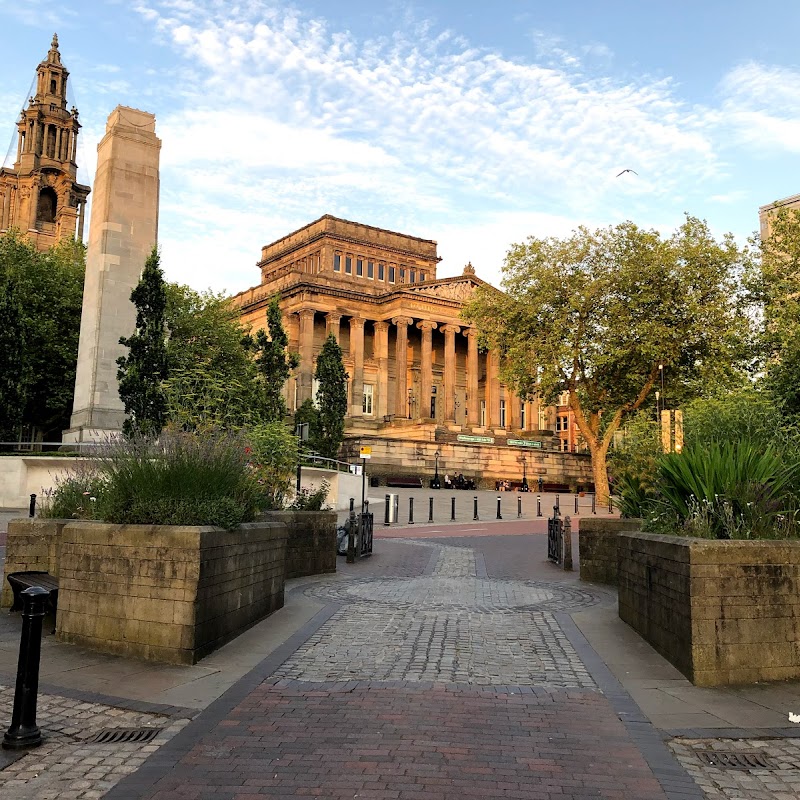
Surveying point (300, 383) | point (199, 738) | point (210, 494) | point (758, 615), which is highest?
point (300, 383)

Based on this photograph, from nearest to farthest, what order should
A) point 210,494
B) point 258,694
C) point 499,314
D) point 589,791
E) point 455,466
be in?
point 589,791, point 258,694, point 210,494, point 499,314, point 455,466

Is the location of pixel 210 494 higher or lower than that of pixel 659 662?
higher

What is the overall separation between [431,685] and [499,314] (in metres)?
40.6

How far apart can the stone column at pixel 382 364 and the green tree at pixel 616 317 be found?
26469 millimetres

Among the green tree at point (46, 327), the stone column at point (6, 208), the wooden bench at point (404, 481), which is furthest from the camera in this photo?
the stone column at point (6, 208)

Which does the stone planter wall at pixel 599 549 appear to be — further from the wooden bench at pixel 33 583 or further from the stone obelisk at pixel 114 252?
the stone obelisk at pixel 114 252

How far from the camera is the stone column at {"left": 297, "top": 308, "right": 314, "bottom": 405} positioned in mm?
67250

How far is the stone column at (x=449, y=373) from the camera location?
70562 mm

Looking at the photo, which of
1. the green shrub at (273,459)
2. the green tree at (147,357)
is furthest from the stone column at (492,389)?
the green shrub at (273,459)

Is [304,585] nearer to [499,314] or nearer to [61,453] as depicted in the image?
[61,453]

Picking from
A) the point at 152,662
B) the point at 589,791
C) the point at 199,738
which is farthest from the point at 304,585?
the point at 589,791

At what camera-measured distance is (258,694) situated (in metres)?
6.06

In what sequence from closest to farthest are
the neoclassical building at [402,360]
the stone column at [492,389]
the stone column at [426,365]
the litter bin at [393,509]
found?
→ the litter bin at [393,509] < the neoclassical building at [402,360] < the stone column at [426,365] < the stone column at [492,389]

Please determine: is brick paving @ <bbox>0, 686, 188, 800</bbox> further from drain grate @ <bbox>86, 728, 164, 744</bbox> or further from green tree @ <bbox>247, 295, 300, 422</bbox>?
green tree @ <bbox>247, 295, 300, 422</bbox>
